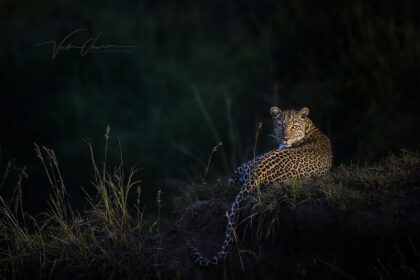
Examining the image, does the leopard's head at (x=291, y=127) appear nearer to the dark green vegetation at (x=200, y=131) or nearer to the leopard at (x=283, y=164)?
the leopard at (x=283, y=164)

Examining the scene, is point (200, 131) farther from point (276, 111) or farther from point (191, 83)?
point (276, 111)

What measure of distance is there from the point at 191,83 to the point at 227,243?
10105 mm

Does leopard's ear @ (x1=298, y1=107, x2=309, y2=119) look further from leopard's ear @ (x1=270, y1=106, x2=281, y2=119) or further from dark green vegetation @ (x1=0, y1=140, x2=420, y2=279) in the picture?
dark green vegetation @ (x1=0, y1=140, x2=420, y2=279)

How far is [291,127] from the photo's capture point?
273 inches

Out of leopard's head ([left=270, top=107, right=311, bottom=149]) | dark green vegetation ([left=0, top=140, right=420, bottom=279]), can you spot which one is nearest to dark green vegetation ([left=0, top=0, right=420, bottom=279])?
dark green vegetation ([left=0, top=140, right=420, bottom=279])

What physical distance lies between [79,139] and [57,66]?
8.98 feet

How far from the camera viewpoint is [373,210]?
4.67 m

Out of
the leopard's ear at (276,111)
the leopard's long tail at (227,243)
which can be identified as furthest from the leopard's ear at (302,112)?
the leopard's long tail at (227,243)

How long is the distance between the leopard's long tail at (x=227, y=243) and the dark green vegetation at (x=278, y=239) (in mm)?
102

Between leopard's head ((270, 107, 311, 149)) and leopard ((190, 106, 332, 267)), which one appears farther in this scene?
leopard's head ((270, 107, 311, 149))

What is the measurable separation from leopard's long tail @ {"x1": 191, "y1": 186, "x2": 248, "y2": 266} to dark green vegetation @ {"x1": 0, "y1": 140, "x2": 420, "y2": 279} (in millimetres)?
102

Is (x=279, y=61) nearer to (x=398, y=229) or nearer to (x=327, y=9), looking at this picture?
(x=327, y=9)

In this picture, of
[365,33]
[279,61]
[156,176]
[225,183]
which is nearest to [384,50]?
[365,33]

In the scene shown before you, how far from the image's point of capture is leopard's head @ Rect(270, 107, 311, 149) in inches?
271
